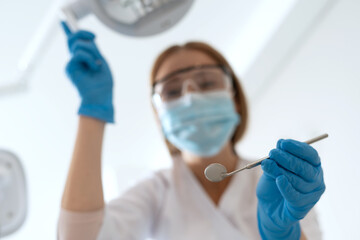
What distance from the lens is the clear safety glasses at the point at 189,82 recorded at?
900 millimetres

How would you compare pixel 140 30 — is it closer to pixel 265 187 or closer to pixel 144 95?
pixel 265 187

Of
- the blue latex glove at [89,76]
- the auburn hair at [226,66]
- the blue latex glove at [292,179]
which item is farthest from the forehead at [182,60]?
the blue latex glove at [292,179]

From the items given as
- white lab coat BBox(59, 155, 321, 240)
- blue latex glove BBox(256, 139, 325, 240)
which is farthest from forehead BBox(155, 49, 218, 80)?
blue latex glove BBox(256, 139, 325, 240)

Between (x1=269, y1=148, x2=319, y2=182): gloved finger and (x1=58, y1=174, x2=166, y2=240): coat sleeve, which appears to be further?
(x1=58, y1=174, x2=166, y2=240): coat sleeve

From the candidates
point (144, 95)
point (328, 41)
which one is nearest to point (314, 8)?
point (328, 41)

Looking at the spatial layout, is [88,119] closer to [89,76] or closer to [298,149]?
[89,76]

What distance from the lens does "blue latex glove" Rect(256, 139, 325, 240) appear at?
486 millimetres

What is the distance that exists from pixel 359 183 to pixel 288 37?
807mm

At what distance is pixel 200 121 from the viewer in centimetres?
90

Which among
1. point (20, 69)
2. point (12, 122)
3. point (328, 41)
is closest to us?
point (328, 41)

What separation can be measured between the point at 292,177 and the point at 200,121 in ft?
1.37

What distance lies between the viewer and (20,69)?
1075mm

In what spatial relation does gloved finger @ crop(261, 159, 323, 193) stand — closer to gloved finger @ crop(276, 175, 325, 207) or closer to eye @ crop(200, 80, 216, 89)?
gloved finger @ crop(276, 175, 325, 207)

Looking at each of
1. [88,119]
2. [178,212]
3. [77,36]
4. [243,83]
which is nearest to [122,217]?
[178,212]
